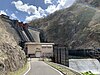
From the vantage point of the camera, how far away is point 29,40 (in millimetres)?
89062

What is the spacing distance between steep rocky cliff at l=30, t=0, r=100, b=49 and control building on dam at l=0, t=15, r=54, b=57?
23001mm

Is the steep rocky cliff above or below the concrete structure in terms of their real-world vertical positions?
above

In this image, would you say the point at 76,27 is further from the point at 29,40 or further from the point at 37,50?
the point at 37,50

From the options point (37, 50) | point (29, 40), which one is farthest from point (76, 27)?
point (37, 50)

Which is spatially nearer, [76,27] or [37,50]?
[37,50]

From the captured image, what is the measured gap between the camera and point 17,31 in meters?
84.1

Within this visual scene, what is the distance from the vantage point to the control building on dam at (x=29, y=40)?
72.9 meters

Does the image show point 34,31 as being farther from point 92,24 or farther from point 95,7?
point 95,7

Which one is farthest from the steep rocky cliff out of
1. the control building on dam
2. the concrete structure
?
the concrete structure

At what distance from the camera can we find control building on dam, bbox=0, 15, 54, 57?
72.9 m

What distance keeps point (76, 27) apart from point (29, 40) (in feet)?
171

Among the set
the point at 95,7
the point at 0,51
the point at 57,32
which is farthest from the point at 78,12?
the point at 0,51

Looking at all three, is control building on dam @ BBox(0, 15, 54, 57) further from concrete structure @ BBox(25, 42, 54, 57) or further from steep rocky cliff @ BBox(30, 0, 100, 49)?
steep rocky cliff @ BBox(30, 0, 100, 49)

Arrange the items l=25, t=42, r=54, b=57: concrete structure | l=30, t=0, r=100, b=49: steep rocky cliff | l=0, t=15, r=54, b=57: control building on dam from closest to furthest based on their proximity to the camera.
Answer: l=25, t=42, r=54, b=57: concrete structure < l=0, t=15, r=54, b=57: control building on dam < l=30, t=0, r=100, b=49: steep rocky cliff
